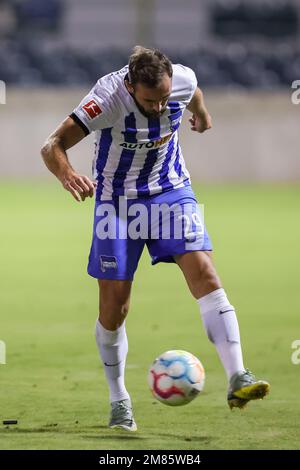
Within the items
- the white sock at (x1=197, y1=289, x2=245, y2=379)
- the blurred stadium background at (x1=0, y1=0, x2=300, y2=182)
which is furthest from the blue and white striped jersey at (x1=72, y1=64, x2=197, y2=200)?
the blurred stadium background at (x1=0, y1=0, x2=300, y2=182)

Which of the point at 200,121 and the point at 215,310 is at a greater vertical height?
the point at 200,121

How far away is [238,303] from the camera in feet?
40.9

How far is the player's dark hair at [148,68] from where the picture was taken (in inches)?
288

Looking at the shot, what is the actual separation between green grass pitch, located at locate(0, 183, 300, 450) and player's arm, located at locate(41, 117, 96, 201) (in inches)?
55.5

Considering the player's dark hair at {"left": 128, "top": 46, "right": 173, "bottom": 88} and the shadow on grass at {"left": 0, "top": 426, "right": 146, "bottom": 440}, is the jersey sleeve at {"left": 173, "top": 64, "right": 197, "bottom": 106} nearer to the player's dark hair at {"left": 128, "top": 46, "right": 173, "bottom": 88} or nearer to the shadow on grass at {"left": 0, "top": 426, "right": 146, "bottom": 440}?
the player's dark hair at {"left": 128, "top": 46, "right": 173, "bottom": 88}

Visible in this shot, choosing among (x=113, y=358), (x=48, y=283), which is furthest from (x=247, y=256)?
(x=113, y=358)

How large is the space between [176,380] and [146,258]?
9237 mm

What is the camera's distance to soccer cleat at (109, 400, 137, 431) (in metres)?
7.43

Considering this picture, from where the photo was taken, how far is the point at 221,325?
7.43 metres

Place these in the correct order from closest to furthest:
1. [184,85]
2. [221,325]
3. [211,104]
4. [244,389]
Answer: [244,389] < [221,325] < [184,85] < [211,104]

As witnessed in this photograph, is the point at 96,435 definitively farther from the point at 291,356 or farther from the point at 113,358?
the point at 291,356

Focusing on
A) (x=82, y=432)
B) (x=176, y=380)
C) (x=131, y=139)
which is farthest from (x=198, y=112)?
(x=82, y=432)

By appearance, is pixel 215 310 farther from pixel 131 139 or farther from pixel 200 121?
pixel 200 121

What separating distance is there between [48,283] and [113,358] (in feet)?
20.4
